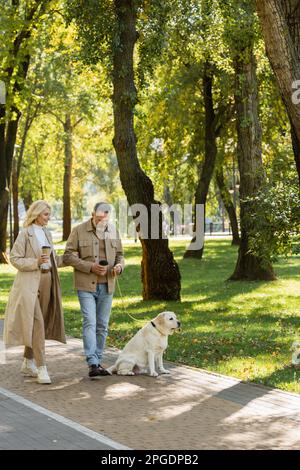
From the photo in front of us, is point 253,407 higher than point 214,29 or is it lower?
lower

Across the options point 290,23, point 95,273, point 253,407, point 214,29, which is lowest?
point 253,407

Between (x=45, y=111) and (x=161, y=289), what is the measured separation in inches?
1019

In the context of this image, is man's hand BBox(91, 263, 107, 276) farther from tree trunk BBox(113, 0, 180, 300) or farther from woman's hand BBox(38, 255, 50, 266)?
tree trunk BBox(113, 0, 180, 300)

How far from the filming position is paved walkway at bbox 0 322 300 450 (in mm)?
7906

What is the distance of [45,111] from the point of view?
44812mm

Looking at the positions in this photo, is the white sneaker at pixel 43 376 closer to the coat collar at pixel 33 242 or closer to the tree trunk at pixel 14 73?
the coat collar at pixel 33 242

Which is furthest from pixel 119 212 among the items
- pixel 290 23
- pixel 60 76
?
pixel 290 23

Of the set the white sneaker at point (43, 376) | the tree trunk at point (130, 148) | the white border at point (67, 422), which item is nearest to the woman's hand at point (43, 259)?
the white sneaker at point (43, 376)

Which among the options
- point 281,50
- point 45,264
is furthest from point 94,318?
point 281,50

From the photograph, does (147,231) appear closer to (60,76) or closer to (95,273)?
(95,273)

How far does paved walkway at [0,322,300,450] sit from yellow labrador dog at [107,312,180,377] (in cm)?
18

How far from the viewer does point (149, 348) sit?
1113cm
